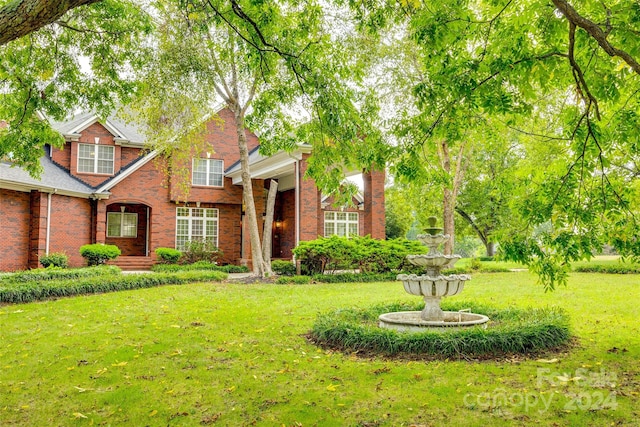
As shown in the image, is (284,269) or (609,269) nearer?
(284,269)

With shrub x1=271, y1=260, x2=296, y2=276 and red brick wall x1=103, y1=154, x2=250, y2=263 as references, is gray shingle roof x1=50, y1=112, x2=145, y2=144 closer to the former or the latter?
red brick wall x1=103, y1=154, x2=250, y2=263

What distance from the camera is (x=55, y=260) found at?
19.5 metres

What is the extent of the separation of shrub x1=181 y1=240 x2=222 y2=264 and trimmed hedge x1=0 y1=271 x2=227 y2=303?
274 inches

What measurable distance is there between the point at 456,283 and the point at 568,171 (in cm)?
255

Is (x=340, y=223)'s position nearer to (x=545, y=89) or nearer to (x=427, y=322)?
(x=427, y=322)

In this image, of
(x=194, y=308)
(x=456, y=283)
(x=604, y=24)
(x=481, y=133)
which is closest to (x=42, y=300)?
(x=194, y=308)

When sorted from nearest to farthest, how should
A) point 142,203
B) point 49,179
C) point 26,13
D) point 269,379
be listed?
1. point 26,13
2. point 269,379
3. point 49,179
4. point 142,203

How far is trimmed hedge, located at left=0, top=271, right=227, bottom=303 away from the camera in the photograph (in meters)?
11.8

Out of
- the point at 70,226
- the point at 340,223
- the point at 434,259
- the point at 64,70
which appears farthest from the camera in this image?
the point at 340,223

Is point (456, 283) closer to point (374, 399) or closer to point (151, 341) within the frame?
point (374, 399)

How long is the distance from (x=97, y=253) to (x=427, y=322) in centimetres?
1796

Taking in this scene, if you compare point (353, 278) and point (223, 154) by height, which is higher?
point (223, 154)

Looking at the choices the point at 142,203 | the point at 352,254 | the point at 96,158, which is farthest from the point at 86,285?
the point at 96,158

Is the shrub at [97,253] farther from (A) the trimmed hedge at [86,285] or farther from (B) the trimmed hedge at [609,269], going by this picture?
(B) the trimmed hedge at [609,269]
